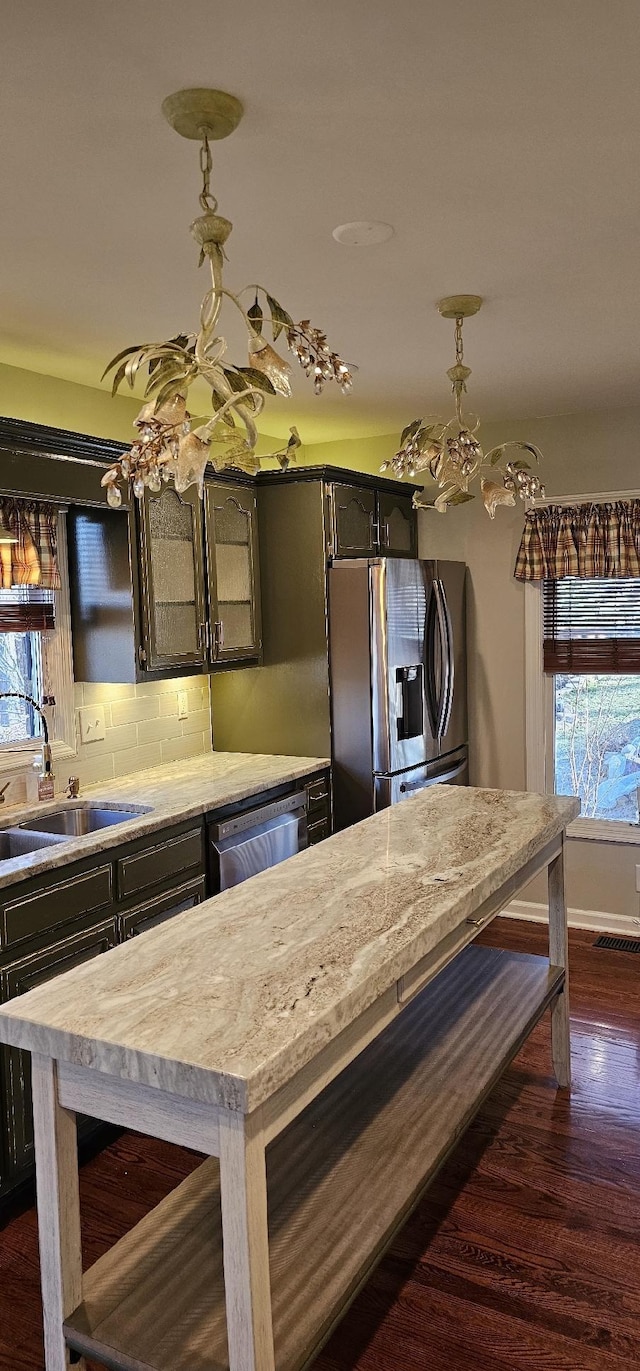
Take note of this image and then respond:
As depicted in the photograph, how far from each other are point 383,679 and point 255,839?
0.94 meters

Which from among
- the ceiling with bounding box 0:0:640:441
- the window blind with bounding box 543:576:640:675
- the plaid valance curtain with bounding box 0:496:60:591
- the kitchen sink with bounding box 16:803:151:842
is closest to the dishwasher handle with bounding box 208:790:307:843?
the kitchen sink with bounding box 16:803:151:842

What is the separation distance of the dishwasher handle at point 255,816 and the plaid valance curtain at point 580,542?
1.67 meters

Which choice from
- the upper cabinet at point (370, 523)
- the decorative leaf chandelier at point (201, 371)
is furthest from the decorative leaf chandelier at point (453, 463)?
the upper cabinet at point (370, 523)

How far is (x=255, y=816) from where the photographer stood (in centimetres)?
374

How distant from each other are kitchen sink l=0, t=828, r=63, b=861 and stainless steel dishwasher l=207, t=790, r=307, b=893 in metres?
0.62

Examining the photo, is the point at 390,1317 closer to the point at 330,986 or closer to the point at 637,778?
the point at 330,986

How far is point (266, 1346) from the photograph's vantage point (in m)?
1.33

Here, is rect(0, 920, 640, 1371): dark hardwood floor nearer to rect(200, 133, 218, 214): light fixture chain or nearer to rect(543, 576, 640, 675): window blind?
rect(543, 576, 640, 675): window blind

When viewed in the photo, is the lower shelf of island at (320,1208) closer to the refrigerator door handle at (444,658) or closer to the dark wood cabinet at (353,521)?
the refrigerator door handle at (444,658)

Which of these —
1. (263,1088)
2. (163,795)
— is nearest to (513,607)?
(163,795)

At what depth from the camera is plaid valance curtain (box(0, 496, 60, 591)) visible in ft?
10.9

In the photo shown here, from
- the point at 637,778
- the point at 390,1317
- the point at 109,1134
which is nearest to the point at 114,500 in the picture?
the point at 390,1317

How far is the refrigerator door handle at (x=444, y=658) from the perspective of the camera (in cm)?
459

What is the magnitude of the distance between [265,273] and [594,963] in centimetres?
328
